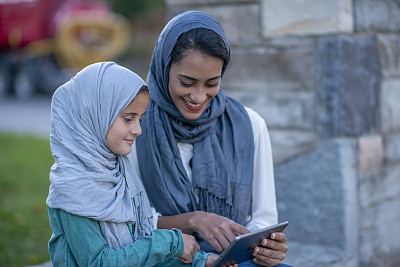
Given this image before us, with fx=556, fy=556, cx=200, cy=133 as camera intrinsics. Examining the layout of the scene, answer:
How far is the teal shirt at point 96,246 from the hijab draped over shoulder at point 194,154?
1.23 ft

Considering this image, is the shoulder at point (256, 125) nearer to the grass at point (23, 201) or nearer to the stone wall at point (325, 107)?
the stone wall at point (325, 107)

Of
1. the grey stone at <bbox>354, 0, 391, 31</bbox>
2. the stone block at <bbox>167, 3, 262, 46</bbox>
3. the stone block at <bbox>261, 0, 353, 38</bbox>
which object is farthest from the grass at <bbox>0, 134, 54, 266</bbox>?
the grey stone at <bbox>354, 0, 391, 31</bbox>

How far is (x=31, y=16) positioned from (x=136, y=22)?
8656mm

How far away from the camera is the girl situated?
2.10m

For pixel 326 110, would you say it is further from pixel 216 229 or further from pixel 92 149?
pixel 92 149

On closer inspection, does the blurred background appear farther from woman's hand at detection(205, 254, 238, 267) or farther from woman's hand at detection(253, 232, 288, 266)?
woman's hand at detection(205, 254, 238, 267)

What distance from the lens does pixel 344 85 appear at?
3.43 metres

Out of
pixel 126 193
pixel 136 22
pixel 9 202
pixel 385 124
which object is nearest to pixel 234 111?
pixel 126 193

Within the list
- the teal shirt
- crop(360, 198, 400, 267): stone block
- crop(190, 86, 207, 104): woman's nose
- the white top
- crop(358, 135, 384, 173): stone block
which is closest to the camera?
the teal shirt

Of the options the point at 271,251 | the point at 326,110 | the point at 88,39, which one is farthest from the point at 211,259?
the point at 88,39

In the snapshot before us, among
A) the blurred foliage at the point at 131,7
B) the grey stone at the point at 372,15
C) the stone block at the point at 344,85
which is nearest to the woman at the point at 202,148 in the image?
the stone block at the point at 344,85

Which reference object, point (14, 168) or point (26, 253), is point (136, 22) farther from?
point (26, 253)

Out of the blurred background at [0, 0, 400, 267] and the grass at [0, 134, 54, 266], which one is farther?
the grass at [0, 134, 54, 266]

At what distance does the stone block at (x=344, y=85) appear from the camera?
3416 millimetres
